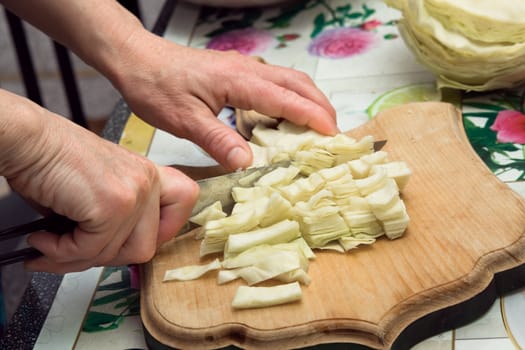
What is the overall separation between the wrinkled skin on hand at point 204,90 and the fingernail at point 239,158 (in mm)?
29

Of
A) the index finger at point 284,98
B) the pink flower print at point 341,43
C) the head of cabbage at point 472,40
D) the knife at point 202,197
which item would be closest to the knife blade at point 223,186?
the knife at point 202,197

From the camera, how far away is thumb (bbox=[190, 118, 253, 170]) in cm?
119

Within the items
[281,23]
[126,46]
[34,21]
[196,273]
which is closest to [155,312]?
[196,273]

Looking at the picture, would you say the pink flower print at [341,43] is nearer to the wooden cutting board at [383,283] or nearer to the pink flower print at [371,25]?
the pink flower print at [371,25]

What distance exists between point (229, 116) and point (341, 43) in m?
0.33

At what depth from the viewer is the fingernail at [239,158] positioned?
119 centimetres

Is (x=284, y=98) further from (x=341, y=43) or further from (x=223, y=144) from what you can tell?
(x=341, y=43)

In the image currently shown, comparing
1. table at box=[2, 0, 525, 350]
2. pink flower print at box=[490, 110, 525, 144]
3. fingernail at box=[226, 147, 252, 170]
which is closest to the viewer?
table at box=[2, 0, 525, 350]

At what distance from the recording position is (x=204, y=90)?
126 centimetres

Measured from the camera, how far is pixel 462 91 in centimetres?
143

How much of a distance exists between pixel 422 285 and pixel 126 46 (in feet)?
2.08

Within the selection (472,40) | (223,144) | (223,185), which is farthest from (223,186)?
(472,40)

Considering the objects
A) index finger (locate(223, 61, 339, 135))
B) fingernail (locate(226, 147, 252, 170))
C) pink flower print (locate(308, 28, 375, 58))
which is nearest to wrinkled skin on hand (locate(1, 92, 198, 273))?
fingernail (locate(226, 147, 252, 170))

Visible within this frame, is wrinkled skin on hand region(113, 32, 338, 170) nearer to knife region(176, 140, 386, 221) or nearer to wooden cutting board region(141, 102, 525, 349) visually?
knife region(176, 140, 386, 221)
